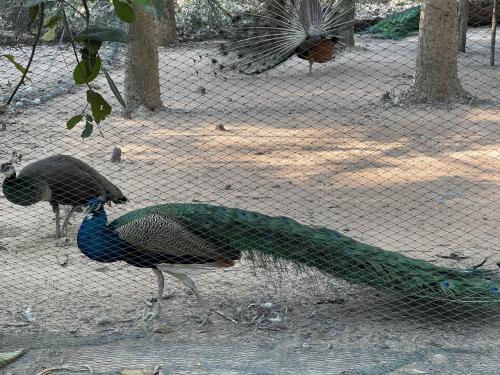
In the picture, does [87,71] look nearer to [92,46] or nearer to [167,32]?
[92,46]

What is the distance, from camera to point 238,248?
4.68 m

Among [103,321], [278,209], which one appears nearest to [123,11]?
[103,321]

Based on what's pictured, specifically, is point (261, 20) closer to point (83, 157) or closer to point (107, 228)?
point (83, 157)

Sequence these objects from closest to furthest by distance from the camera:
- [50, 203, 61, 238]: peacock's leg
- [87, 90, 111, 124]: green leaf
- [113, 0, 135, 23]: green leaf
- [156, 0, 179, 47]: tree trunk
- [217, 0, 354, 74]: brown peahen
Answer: [113, 0, 135, 23]: green leaf, [87, 90, 111, 124]: green leaf, [50, 203, 61, 238]: peacock's leg, [217, 0, 354, 74]: brown peahen, [156, 0, 179, 47]: tree trunk

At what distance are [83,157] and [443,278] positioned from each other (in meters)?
4.99

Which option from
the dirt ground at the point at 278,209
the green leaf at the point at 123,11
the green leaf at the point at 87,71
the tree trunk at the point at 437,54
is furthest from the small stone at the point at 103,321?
the tree trunk at the point at 437,54

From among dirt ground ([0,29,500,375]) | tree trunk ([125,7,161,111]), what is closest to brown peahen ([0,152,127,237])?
dirt ground ([0,29,500,375])

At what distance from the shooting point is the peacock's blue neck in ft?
15.3

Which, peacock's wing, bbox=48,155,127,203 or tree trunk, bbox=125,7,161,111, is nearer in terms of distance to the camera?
peacock's wing, bbox=48,155,127,203

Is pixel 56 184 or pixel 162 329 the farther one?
pixel 56 184

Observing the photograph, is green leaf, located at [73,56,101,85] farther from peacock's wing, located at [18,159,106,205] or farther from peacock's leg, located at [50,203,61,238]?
peacock's leg, located at [50,203,61,238]

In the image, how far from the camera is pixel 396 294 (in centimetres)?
461

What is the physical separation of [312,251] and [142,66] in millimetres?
6067

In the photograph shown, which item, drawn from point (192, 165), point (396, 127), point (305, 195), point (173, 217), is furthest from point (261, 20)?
point (173, 217)
